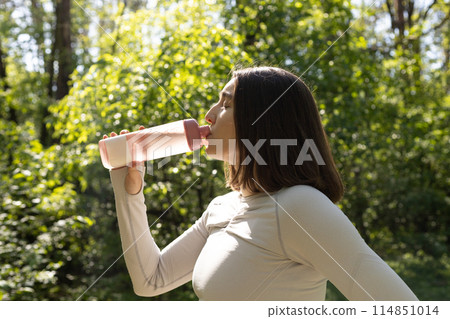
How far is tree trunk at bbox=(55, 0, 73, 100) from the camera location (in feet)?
26.6

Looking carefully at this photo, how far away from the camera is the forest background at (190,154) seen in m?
3.64

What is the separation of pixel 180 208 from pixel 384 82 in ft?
8.03

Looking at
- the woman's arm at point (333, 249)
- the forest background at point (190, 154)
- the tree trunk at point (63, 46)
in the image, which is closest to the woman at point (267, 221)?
the woman's arm at point (333, 249)

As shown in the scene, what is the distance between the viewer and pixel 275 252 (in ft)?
3.51

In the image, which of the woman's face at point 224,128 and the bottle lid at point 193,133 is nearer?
the woman's face at point 224,128

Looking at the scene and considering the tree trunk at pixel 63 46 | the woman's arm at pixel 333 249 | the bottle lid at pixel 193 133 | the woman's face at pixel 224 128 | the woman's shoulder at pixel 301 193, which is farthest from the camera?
the tree trunk at pixel 63 46

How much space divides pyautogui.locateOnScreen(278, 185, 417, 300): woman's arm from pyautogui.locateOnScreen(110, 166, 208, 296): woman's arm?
A: 394 millimetres

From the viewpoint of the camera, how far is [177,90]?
11.6 feet

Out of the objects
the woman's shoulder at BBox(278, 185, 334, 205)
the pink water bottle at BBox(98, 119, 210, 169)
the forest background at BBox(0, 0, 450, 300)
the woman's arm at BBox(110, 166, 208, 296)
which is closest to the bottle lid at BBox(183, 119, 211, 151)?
the pink water bottle at BBox(98, 119, 210, 169)

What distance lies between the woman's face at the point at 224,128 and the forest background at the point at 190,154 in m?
1.52

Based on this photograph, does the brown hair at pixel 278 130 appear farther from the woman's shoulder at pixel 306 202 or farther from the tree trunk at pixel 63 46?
the tree trunk at pixel 63 46

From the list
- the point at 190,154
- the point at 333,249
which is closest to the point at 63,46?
the point at 190,154

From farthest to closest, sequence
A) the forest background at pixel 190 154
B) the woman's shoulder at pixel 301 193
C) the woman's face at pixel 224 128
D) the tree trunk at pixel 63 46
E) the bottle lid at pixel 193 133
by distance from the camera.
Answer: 1. the tree trunk at pixel 63 46
2. the forest background at pixel 190 154
3. the bottle lid at pixel 193 133
4. the woman's face at pixel 224 128
5. the woman's shoulder at pixel 301 193
